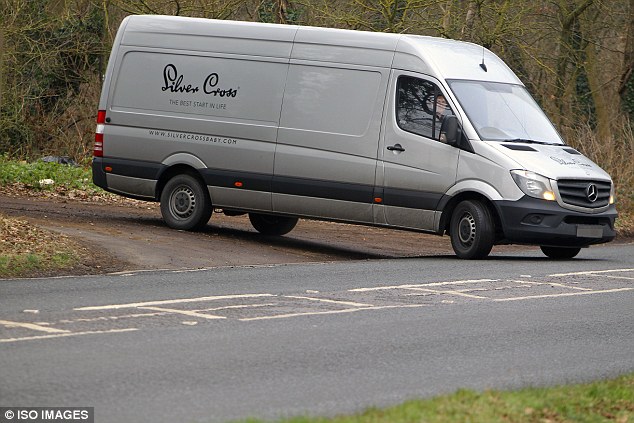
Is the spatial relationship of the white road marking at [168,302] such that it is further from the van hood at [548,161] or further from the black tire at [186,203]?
the black tire at [186,203]

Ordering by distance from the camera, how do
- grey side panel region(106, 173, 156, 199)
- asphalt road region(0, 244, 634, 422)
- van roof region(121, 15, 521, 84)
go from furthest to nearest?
grey side panel region(106, 173, 156, 199), van roof region(121, 15, 521, 84), asphalt road region(0, 244, 634, 422)

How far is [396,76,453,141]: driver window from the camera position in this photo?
16.3 meters

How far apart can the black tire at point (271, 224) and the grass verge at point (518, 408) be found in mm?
11397

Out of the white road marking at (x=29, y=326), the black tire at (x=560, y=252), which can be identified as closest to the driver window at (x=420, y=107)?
the black tire at (x=560, y=252)

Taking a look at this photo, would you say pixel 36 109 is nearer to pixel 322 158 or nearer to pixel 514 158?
pixel 322 158

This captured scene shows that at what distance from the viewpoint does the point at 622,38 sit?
34.2 meters

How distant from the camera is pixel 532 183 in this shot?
52.0 ft

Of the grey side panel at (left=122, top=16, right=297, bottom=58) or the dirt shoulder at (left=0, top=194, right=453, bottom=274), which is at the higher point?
the grey side panel at (left=122, top=16, right=297, bottom=58)

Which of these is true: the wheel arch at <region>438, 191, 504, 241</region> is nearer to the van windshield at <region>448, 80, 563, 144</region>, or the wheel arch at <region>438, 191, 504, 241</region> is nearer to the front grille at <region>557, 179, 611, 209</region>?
the van windshield at <region>448, 80, 563, 144</region>

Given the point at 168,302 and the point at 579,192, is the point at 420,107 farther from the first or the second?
the point at 168,302

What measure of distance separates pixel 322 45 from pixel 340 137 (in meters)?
1.35

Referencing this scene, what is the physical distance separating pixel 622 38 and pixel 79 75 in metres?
14.7

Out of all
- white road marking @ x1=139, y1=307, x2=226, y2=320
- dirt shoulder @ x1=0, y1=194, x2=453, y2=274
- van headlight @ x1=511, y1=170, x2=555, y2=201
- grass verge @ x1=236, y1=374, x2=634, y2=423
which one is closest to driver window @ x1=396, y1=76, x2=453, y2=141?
van headlight @ x1=511, y1=170, x2=555, y2=201

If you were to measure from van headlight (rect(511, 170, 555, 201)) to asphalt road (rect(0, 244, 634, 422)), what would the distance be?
1.94 m
